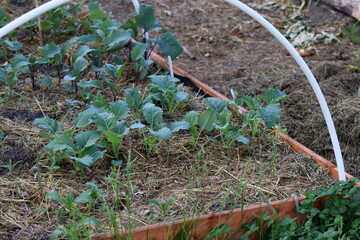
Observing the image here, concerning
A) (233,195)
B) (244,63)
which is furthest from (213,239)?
(244,63)

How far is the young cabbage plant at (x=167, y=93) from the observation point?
3041mm

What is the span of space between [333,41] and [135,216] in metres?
3.37

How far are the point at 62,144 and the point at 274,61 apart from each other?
2.59m

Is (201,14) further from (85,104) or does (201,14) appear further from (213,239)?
(213,239)

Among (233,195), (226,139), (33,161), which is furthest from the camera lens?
(226,139)

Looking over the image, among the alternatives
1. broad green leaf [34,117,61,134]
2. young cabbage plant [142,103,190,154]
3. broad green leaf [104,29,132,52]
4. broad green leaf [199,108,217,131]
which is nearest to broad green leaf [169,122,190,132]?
young cabbage plant [142,103,190,154]

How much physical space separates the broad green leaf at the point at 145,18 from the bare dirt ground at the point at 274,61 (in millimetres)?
910

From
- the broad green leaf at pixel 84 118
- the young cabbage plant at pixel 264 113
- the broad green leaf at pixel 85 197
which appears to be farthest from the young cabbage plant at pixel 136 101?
the broad green leaf at pixel 85 197

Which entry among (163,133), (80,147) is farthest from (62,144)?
(163,133)

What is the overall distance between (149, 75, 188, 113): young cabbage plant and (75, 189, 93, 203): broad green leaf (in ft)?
2.95

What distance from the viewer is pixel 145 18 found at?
3.41 metres

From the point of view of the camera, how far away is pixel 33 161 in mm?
2689

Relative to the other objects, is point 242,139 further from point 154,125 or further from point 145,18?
point 145,18

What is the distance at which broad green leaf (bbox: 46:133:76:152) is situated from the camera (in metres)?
2.51
